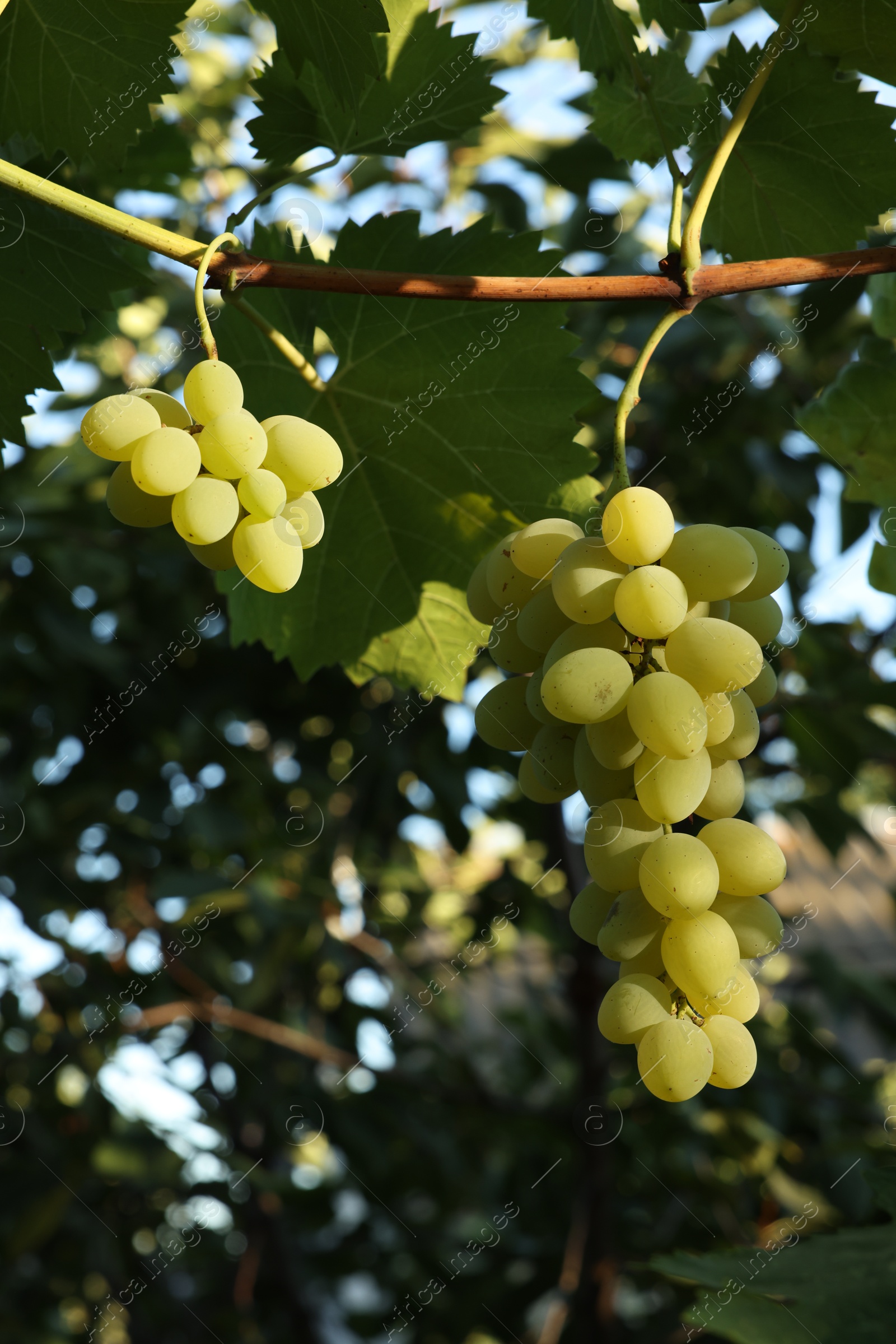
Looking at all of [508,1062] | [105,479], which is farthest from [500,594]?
[508,1062]

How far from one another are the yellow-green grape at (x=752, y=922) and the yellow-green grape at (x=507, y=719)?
144mm

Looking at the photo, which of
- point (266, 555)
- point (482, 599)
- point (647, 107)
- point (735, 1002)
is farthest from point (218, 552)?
point (647, 107)

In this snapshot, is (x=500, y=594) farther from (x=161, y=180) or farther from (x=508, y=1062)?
(x=508, y=1062)

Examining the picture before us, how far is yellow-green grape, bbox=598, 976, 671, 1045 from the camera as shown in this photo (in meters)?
0.50

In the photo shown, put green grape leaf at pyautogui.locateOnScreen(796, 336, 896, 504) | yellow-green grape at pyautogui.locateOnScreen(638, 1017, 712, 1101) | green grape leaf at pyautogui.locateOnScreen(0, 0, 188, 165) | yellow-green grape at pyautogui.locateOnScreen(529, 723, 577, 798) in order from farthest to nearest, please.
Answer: green grape leaf at pyautogui.locateOnScreen(796, 336, 896, 504) → green grape leaf at pyautogui.locateOnScreen(0, 0, 188, 165) → yellow-green grape at pyautogui.locateOnScreen(529, 723, 577, 798) → yellow-green grape at pyautogui.locateOnScreen(638, 1017, 712, 1101)

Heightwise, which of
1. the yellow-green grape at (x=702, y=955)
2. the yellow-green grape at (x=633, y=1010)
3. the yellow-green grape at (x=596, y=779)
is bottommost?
the yellow-green grape at (x=633, y=1010)

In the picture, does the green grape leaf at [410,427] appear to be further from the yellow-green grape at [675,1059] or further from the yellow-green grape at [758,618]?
the yellow-green grape at [675,1059]

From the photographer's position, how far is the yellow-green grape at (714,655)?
0.50 m

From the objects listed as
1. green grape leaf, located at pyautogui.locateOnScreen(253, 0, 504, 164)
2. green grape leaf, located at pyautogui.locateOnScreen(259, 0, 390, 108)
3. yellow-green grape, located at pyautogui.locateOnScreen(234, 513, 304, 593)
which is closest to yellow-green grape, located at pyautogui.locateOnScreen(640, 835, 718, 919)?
yellow-green grape, located at pyautogui.locateOnScreen(234, 513, 304, 593)

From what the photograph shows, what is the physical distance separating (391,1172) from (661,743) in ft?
5.53

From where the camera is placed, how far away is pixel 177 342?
1.83m

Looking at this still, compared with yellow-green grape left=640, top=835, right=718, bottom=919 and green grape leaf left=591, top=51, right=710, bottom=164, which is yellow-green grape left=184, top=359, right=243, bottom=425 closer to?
yellow-green grape left=640, top=835, right=718, bottom=919

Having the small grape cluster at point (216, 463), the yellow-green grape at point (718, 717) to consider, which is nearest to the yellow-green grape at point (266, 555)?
the small grape cluster at point (216, 463)

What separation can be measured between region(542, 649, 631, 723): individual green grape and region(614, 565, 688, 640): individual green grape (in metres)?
0.02
